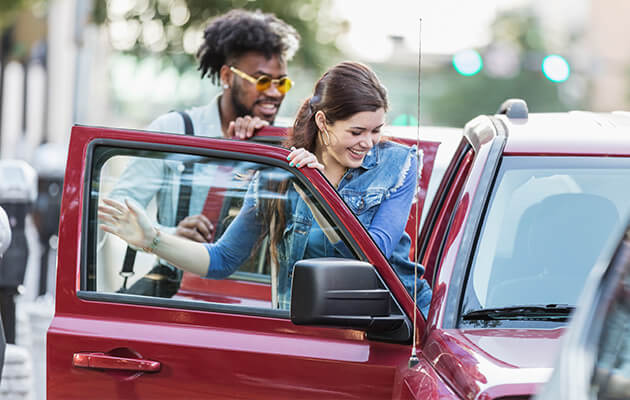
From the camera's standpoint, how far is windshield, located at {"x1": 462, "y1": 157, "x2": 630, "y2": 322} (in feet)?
10.1

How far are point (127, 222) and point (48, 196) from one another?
262 inches

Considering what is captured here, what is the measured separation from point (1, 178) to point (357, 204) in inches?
157

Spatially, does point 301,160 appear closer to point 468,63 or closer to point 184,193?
point 184,193

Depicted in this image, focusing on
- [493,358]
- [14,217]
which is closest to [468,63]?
[14,217]

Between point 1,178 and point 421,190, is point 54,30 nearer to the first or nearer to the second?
point 1,178

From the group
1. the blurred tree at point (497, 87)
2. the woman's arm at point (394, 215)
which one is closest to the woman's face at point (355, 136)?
the woman's arm at point (394, 215)

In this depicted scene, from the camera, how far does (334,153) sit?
3.45 m

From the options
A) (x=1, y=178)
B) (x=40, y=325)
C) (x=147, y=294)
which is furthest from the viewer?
(x=40, y=325)

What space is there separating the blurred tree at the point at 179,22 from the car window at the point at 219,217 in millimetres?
14745

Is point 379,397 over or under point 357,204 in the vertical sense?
under

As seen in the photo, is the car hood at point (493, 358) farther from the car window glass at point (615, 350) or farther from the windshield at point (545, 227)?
the car window glass at point (615, 350)

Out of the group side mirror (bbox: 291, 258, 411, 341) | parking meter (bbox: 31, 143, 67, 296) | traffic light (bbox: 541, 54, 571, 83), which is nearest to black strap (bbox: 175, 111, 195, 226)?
side mirror (bbox: 291, 258, 411, 341)

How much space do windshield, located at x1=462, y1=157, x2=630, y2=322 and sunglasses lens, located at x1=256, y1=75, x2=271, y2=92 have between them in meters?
1.81

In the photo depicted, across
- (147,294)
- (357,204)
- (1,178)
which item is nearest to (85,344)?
(147,294)
